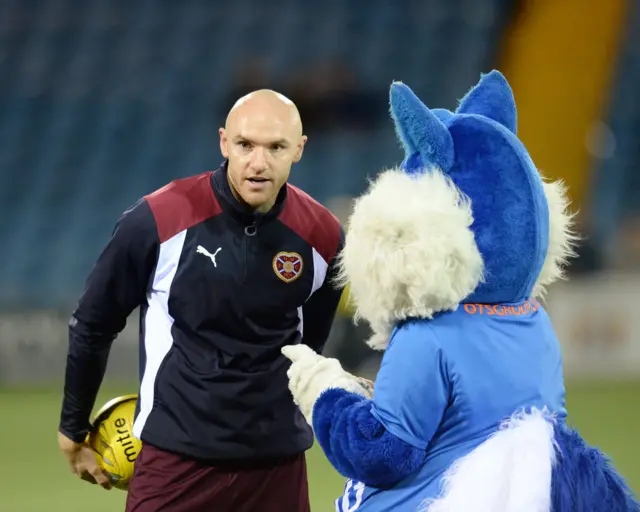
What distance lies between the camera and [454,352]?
7.13ft

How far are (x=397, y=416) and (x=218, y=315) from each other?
0.74m

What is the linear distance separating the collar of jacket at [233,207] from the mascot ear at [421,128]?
0.63m

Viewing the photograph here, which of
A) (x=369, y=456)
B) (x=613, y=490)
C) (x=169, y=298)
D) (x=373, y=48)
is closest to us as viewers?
(x=369, y=456)

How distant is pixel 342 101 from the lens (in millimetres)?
12086

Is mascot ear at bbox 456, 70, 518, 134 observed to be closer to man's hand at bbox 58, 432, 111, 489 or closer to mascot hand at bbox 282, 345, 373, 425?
mascot hand at bbox 282, 345, 373, 425

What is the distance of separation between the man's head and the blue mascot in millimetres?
456

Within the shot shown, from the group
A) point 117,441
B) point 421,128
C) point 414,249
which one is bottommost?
point 117,441

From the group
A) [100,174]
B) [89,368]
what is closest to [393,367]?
[89,368]

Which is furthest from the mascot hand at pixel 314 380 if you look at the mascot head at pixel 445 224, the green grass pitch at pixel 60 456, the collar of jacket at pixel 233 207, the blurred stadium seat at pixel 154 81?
the blurred stadium seat at pixel 154 81

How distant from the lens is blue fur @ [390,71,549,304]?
2232 millimetres

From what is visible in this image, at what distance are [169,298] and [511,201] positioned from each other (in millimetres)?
973

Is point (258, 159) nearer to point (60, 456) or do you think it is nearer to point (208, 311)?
point (208, 311)

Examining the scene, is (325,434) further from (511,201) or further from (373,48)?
(373,48)

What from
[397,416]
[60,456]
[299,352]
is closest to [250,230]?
[299,352]
